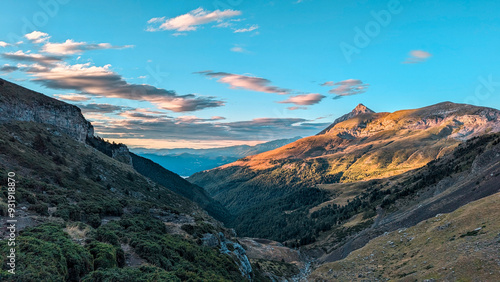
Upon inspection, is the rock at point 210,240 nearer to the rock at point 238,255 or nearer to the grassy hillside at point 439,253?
the rock at point 238,255

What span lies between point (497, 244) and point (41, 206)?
52475mm

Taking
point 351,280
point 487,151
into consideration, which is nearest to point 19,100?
point 351,280

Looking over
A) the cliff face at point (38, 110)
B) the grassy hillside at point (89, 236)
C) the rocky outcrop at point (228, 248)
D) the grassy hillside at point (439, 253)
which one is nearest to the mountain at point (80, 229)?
the grassy hillside at point (89, 236)

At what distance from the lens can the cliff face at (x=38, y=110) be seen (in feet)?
299

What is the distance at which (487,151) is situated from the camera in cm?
8569

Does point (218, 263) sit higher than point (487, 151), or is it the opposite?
point (487, 151)

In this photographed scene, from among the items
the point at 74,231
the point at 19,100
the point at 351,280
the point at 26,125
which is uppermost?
the point at 19,100

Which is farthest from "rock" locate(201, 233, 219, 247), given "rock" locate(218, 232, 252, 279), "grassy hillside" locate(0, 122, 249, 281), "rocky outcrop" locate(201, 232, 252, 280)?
"rock" locate(218, 232, 252, 279)

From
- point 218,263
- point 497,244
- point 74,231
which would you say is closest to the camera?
point 74,231

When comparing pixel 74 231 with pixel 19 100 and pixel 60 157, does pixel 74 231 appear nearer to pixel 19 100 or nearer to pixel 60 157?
pixel 60 157

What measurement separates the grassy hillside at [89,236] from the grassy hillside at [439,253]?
2326 centimetres

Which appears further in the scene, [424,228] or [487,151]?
[487,151]

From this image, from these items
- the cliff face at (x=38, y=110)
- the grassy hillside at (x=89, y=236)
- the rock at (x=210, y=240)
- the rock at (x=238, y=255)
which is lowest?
the rock at (x=238, y=255)

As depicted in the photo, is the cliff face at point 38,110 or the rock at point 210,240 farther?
the cliff face at point 38,110
